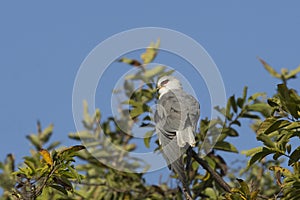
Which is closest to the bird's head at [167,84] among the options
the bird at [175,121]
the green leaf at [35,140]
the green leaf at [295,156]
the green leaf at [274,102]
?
the bird at [175,121]

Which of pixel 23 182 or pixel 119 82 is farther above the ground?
pixel 119 82

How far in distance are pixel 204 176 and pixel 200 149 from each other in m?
0.27

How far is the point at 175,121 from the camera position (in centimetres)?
717

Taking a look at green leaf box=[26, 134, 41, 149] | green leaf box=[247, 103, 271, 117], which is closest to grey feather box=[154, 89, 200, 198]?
green leaf box=[247, 103, 271, 117]

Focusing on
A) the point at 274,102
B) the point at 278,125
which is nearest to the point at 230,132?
the point at 274,102

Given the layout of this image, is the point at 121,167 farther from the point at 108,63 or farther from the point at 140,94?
the point at 108,63

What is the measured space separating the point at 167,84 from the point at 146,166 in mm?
1117

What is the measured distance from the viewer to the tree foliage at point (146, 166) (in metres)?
5.10

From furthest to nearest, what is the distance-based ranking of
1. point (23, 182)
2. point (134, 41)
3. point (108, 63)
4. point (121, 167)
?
point (121, 167), point (134, 41), point (108, 63), point (23, 182)

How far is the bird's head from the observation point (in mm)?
7332

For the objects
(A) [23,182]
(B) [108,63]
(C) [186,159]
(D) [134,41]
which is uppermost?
(D) [134,41]

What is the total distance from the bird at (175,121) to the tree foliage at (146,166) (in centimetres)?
13

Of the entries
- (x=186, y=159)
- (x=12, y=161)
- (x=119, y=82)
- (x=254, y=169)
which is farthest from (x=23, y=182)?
(x=254, y=169)

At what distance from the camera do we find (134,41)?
7207 mm
